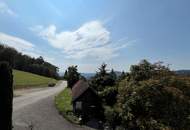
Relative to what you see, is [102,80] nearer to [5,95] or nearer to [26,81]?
[5,95]

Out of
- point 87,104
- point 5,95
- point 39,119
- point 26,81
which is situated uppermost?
point 26,81

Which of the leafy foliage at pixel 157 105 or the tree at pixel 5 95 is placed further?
the tree at pixel 5 95

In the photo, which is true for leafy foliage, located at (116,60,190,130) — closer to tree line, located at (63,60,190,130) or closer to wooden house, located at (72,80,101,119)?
tree line, located at (63,60,190,130)

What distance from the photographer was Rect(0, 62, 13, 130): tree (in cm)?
1725

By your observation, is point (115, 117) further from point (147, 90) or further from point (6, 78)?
point (6, 78)

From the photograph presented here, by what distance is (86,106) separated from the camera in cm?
3256

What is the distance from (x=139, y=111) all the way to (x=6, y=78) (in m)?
8.82

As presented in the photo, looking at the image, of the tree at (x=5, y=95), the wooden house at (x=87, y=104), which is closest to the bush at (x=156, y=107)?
the tree at (x=5, y=95)

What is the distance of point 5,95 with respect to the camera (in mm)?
17469

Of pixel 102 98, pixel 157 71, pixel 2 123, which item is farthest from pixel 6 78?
pixel 102 98

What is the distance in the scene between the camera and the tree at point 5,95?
56.6 ft

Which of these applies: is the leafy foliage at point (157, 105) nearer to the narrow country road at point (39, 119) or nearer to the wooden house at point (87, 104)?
the narrow country road at point (39, 119)

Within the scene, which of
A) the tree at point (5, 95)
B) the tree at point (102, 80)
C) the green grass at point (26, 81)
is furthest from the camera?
the green grass at point (26, 81)

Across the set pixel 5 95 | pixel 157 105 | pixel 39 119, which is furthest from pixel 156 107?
pixel 39 119
